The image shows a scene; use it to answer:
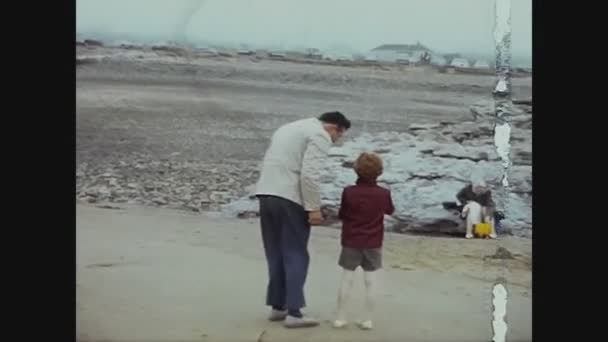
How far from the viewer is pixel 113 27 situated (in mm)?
4004

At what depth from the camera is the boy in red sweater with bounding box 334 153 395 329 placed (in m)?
3.89

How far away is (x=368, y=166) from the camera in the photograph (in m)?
3.95

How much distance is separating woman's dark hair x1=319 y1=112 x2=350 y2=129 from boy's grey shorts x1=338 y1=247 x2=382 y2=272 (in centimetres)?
48

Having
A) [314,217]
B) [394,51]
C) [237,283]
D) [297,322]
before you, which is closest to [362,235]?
[314,217]

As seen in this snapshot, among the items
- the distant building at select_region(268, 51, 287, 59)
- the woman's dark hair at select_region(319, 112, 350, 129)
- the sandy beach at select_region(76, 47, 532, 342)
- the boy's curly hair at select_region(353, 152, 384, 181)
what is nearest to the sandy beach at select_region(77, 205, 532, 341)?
the sandy beach at select_region(76, 47, 532, 342)

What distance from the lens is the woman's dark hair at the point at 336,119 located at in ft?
13.0

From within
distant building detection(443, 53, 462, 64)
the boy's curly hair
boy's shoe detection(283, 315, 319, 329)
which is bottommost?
boy's shoe detection(283, 315, 319, 329)

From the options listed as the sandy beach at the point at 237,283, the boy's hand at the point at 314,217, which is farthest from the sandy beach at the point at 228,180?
the boy's hand at the point at 314,217

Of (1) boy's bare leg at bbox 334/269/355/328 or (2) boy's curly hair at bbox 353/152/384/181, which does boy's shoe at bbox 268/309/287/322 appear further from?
(2) boy's curly hair at bbox 353/152/384/181

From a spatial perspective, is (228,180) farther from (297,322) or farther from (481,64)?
(481,64)

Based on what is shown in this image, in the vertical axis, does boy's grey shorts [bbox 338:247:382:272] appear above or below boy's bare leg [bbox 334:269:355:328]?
above

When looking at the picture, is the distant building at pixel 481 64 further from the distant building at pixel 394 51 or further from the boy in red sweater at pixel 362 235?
the boy in red sweater at pixel 362 235
